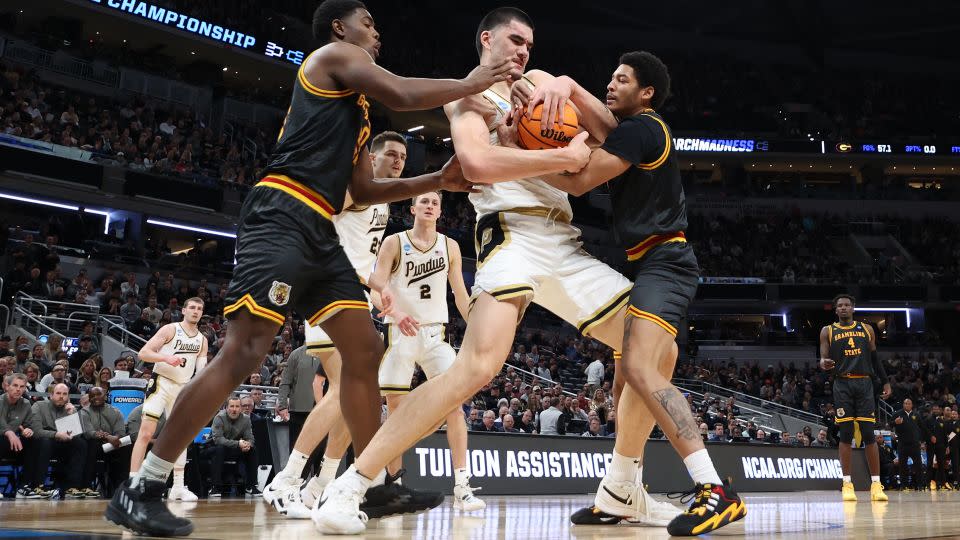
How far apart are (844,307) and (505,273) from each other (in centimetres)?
709

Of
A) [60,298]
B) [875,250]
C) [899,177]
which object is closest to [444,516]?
[60,298]

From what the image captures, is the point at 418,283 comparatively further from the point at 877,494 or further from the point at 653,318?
the point at 877,494

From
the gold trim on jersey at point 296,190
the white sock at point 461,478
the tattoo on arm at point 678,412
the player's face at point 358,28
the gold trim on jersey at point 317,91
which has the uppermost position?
the player's face at point 358,28

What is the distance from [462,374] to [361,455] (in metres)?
0.56

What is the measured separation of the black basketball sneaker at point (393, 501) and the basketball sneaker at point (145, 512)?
1.01 meters

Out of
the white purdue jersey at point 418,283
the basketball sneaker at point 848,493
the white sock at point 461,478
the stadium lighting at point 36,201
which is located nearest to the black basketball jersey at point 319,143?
the white purdue jersey at point 418,283

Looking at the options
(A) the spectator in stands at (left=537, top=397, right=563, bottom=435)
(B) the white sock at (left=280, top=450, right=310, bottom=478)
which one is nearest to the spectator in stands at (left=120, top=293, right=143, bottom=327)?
(A) the spectator in stands at (left=537, top=397, right=563, bottom=435)

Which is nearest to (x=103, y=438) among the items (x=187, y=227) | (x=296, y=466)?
(x=296, y=466)

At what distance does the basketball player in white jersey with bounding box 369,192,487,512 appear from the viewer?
6633 mm

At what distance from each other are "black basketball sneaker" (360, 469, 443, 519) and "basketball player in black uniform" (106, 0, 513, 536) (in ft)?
0.07

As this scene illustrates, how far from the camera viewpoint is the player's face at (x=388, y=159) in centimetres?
661

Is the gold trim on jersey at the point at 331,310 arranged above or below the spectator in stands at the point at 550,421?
above

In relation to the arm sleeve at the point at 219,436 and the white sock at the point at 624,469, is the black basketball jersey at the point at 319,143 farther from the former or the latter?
the arm sleeve at the point at 219,436

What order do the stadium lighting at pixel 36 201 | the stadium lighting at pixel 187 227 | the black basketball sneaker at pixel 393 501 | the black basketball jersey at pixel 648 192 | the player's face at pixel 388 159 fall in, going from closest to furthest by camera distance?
the black basketball sneaker at pixel 393 501, the black basketball jersey at pixel 648 192, the player's face at pixel 388 159, the stadium lighting at pixel 36 201, the stadium lighting at pixel 187 227
